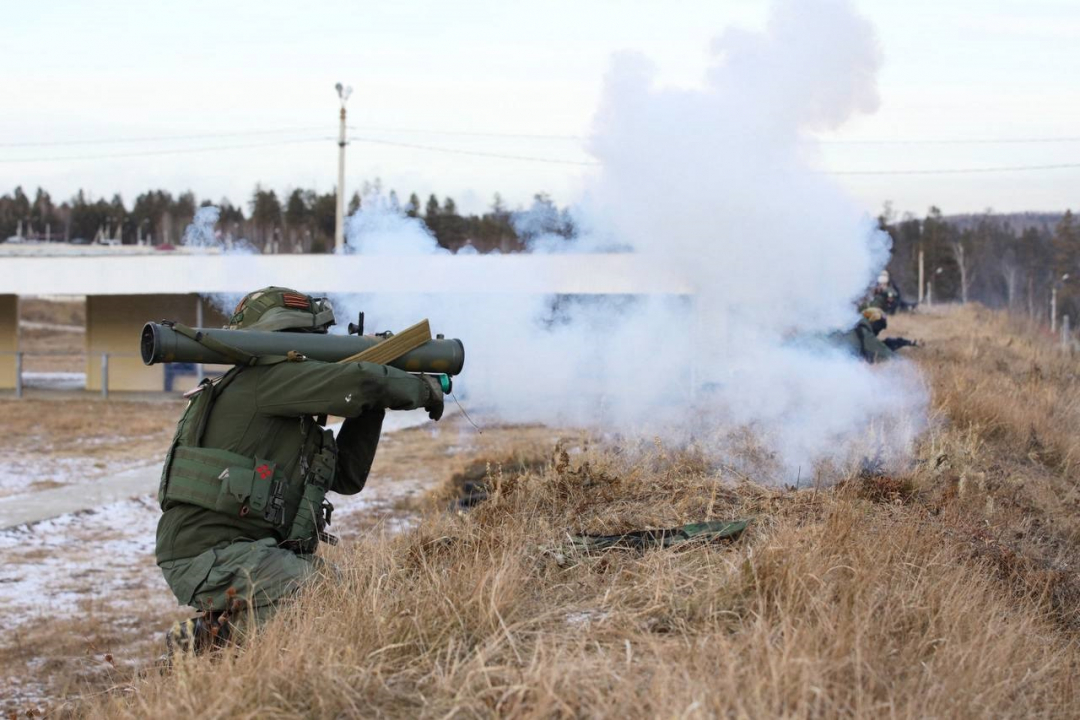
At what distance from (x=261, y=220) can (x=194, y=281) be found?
30.5 metres

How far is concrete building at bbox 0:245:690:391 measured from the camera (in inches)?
403

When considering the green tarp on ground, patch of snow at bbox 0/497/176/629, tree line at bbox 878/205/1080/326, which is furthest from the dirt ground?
tree line at bbox 878/205/1080/326

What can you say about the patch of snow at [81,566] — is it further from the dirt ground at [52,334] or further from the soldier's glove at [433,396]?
the dirt ground at [52,334]

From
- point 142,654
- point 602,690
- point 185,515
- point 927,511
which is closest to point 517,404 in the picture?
point 142,654

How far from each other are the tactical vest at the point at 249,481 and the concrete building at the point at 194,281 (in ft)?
16.6

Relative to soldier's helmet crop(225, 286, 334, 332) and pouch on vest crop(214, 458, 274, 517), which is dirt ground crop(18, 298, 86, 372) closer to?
soldier's helmet crop(225, 286, 334, 332)

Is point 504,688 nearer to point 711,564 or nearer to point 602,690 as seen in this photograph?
point 602,690

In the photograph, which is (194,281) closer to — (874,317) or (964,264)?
(874,317)

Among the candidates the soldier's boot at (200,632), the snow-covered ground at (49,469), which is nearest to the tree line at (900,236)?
the snow-covered ground at (49,469)

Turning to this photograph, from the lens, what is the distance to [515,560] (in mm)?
4070

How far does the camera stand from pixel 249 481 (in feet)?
13.8

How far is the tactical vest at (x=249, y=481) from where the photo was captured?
13.7 feet

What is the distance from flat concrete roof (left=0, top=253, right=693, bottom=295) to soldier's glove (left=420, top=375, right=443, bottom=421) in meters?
4.41

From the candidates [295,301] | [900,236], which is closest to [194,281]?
[295,301]
